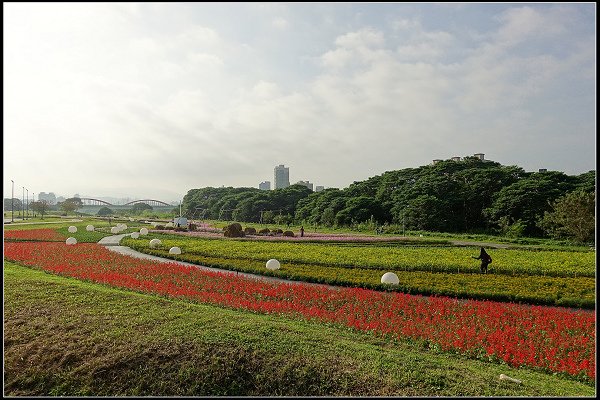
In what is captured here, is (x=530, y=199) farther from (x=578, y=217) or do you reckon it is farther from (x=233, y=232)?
(x=233, y=232)

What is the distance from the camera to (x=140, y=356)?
623 cm

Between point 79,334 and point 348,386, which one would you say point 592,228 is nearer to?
point 348,386

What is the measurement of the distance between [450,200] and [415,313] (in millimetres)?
37822

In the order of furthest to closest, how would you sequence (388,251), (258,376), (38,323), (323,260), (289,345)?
(388,251) → (323,260) → (38,323) → (289,345) → (258,376)

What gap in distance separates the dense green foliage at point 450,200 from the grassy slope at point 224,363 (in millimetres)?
30280

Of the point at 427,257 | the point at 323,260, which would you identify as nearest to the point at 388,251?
the point at 427,257

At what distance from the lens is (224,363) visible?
608cm

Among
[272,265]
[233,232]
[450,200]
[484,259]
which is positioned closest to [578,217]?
[450,200]

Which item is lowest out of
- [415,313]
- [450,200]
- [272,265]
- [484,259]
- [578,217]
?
[415,313]

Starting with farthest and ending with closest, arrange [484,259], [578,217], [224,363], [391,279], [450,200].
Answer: [450,200]
[578,217]
[484,259]
[391,279]
[224,363]

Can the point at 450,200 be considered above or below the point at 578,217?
above

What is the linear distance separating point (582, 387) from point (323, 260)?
44.0 feet

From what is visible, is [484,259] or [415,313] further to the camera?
[484,259]

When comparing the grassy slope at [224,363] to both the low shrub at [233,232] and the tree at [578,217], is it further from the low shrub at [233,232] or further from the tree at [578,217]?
the tree at [578,217]
